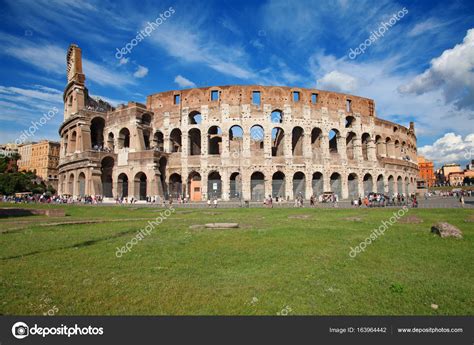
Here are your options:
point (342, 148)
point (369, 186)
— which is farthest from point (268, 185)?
point (369, 186)

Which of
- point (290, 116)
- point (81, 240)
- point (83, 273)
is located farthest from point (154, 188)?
point (83, 273)

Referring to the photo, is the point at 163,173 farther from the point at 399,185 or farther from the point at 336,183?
the point at 399,185

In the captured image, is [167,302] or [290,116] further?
[290,116]

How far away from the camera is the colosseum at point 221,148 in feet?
114

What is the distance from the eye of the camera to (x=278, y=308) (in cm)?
385

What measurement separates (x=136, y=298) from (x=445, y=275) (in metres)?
5.23

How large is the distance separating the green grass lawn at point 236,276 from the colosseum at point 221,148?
2500cm

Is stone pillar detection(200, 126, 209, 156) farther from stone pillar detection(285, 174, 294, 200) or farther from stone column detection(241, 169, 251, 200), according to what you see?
stone pillar detection(285, 174, 294, 200)

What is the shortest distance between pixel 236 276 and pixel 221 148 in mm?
31860

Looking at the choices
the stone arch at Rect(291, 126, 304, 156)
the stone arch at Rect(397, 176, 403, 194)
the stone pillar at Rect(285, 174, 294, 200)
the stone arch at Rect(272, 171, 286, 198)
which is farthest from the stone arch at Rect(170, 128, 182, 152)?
the stone arch at Rect(397, 176, 403, 194)
